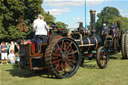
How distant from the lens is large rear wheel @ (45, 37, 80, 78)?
5.77 m

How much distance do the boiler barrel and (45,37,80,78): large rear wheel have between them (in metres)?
0.99

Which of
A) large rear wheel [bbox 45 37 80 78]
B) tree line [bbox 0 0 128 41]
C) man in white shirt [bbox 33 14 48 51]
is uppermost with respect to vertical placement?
tree line [bbox 0 0 128 41]

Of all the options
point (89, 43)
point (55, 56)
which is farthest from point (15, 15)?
point (55, 56)

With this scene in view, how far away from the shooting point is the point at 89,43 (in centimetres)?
795

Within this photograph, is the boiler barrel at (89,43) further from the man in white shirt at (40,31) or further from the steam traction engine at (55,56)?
the man in white shirt at (40,31)

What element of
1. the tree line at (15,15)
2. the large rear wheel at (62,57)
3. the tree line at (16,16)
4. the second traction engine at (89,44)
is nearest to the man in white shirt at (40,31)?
the large rear wheel at (62,57)

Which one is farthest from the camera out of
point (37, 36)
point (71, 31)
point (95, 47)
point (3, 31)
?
point (3, 31)

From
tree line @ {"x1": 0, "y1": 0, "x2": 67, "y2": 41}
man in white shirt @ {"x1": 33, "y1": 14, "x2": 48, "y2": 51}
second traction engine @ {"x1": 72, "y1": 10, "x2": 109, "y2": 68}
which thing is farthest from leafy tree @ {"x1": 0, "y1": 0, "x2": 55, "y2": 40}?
man in white shirt @ {"x1": 33, "y1": 14, "x2": 48, "y2": 51}

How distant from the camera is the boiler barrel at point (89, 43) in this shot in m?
7.64

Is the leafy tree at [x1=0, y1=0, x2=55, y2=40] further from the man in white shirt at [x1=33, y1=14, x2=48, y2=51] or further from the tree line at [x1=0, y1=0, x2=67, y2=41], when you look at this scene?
the man in white shirt at [x1=33, y1=14, x2=48, y2=51]

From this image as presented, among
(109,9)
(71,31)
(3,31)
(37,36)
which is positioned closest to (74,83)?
(37,36)

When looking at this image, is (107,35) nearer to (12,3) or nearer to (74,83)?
(74,83)

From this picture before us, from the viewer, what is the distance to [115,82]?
18.0ft

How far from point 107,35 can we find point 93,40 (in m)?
2.74
